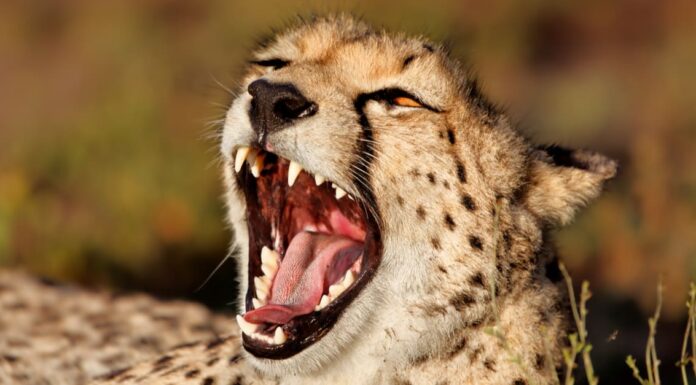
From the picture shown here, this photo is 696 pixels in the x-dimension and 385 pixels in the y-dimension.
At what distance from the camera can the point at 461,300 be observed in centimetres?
318

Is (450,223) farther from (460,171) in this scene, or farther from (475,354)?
(475,354)

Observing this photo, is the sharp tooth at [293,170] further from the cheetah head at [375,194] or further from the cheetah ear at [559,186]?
the cheetah ear at [559,186]

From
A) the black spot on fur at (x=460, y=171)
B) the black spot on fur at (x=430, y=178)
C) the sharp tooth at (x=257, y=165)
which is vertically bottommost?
the sharp tooth at (x=257, y=165)

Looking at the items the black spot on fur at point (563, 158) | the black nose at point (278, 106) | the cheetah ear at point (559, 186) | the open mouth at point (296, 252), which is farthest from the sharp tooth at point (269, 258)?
the black spot on fur at point (563, 158)

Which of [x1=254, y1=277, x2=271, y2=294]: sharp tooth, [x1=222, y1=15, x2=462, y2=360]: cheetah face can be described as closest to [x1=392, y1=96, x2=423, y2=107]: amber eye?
[x1=222, y1=15, x2=462, y2=360]: cheetah face

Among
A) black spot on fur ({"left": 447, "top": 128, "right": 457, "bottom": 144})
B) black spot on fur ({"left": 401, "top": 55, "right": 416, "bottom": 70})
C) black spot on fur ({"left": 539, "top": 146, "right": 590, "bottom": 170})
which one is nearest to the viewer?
black spot on fur ({"left": 447, "top": 128, "right": 457, "bottom": 144})

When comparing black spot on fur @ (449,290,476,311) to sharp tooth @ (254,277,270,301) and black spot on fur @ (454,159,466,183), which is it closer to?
black spot on fur @ (454,159,466,183)

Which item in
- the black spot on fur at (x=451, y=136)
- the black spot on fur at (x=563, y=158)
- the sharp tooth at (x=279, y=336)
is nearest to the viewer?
the sharp tooth at (x=279, y=336)

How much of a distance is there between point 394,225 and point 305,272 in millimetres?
298

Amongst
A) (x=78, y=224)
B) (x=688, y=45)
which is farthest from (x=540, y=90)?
(x=78, y=224)

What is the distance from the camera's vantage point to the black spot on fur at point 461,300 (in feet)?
10.4

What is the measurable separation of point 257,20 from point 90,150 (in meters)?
2.68

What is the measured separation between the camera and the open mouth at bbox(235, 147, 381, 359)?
3.20 m

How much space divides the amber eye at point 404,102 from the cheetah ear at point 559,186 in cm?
34
